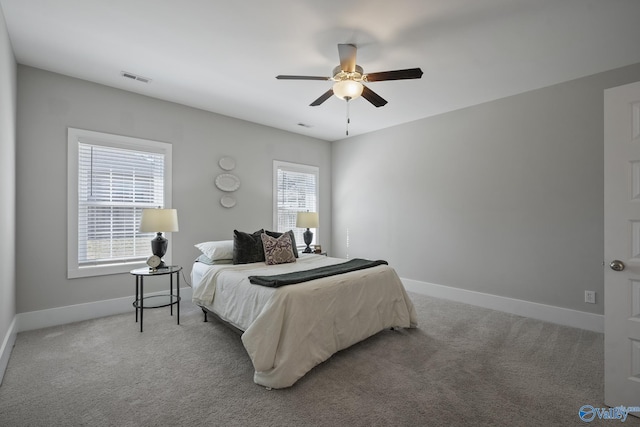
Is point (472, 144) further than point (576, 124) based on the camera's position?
Yes

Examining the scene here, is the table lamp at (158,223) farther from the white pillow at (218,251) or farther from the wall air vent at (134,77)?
the wall air vent at (134,77)

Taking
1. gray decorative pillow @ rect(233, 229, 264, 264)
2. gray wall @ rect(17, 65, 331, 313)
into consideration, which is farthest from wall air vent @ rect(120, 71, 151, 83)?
gray decorative pillow @ rect(233, 229, 264, 264)

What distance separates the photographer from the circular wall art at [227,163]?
4.48 m

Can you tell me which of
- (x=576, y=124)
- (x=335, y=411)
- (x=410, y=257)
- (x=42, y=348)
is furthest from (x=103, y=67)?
(x=576, y=124)

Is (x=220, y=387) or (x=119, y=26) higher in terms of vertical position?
(x=119, y=26)

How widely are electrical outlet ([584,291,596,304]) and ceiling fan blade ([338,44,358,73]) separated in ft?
11.7

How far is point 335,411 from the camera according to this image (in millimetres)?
1849

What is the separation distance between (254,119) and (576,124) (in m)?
4.34

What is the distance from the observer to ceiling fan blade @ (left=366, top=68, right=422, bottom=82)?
7.83 ft

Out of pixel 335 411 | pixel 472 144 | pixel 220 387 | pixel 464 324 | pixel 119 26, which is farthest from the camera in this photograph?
pixel 472 144

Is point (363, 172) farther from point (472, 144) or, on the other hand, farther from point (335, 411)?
point (335, 411)

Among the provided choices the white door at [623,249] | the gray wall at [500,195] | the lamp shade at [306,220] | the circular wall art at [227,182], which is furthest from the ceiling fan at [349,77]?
the lamp shade at [306,220]

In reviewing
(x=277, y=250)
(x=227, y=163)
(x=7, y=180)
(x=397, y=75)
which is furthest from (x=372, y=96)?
(x=7, y=180)

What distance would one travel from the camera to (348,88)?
2707 millimetres
